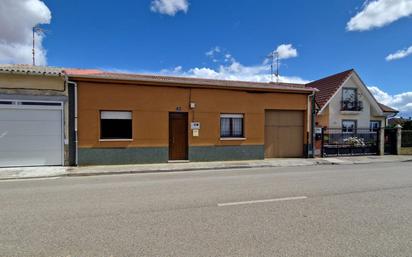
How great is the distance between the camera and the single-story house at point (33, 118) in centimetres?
1173

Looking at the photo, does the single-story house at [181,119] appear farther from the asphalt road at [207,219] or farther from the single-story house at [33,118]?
the asphalt road at [207,219]

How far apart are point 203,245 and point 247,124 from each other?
11.6m

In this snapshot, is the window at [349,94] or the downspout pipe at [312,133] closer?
the downspout pipe at [312,133]

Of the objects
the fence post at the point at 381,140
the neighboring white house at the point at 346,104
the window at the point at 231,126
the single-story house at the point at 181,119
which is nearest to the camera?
the single-story house at the point at 181,119

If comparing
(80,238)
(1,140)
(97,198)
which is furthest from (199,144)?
(80,238)

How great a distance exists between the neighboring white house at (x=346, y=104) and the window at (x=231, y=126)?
12.0 m

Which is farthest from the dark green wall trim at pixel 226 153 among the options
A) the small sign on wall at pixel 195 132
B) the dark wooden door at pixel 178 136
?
the small sign on wall at pixel 195 132

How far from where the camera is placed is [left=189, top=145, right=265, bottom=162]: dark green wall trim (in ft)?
46.4

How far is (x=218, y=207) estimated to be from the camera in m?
5.79

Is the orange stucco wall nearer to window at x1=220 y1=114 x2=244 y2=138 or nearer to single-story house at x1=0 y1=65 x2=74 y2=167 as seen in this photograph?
window at x1=220 y1=114 x2=244 y2=138

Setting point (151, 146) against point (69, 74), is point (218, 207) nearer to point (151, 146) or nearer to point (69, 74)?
point (151, 146)

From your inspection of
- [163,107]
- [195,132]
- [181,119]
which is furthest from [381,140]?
[163,107]

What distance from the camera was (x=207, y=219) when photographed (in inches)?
197

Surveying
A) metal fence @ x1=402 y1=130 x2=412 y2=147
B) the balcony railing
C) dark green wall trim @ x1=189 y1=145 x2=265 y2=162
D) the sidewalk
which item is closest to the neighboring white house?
the balcony railing
